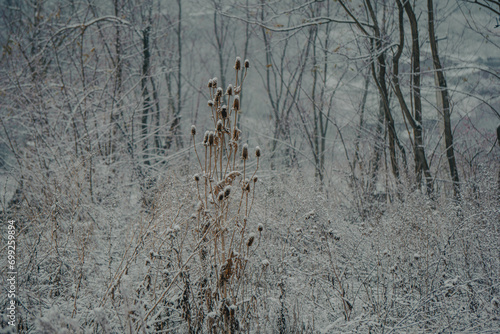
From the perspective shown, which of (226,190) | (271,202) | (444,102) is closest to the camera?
(226,190)

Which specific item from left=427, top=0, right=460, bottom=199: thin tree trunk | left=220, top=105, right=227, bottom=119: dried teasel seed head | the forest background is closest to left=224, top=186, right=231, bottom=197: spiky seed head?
the forest background

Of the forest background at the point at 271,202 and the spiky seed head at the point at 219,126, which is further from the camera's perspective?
the forest background at the point at 271,202

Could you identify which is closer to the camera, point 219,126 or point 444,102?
point 219,126

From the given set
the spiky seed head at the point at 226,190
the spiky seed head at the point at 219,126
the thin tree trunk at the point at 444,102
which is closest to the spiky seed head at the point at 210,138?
the spiky seed head at the point at 219,126

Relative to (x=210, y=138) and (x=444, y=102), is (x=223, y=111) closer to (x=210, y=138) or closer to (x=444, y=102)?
(x=210, y=138)

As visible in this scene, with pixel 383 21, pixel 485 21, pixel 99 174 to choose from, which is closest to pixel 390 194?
pixel 485 21

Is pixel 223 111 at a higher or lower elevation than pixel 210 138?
higher

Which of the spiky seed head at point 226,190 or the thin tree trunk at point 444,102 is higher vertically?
the thin tree trunk at point 444,102

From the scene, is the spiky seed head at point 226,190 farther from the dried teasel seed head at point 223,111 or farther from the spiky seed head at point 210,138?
the dried teasel seed head at point 223,111

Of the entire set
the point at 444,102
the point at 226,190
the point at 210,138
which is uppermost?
the point at 444,102

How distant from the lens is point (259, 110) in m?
12.8

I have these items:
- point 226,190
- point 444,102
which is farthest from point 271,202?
point 444,102

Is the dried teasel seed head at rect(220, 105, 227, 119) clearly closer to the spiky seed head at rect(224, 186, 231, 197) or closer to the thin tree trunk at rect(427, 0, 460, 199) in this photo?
the spiky seed head at rect(224, 186, 231, 197)

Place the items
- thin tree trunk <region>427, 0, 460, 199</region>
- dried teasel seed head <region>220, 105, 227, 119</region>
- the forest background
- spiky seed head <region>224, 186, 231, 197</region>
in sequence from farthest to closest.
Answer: thin tree trunk <region>427, 0, 460, 199</region> → the forest background → dried teasel seed head <region>220, 105, 227, 119</region> → spiky seed head <region>224, 186, 231, 197</region>
